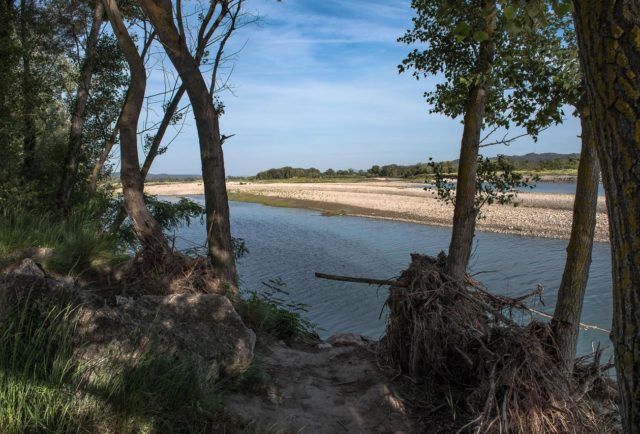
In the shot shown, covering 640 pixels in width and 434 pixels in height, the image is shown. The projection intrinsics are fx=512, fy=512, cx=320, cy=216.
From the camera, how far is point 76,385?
3.14 meters

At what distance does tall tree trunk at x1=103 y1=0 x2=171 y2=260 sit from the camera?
7062 millimetres

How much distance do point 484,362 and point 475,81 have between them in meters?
3.16

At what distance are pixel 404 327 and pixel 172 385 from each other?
9.65ft

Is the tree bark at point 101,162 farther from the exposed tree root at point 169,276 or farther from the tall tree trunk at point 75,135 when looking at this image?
the exposed tree root at point 169,276

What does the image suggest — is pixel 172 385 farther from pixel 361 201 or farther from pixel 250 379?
pixel 361 201

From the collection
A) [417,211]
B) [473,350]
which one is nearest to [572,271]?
[473,350]

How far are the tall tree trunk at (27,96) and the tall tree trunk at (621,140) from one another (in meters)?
10.8

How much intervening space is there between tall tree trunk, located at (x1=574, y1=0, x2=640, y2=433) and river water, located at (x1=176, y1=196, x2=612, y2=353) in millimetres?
5080

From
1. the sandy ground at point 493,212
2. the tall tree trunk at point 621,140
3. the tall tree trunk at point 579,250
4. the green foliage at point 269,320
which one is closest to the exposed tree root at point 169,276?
the green foliage at point 269,320

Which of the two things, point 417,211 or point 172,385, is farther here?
point 417,211

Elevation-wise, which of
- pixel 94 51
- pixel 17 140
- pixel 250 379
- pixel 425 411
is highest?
pixel 94 51

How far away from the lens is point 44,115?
11.6 meters

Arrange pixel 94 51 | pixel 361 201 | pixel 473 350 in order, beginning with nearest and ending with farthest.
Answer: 1. pixel 473 350
2. pixel 94 51
3. pixel 361 201

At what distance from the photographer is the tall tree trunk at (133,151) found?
23.2ft
